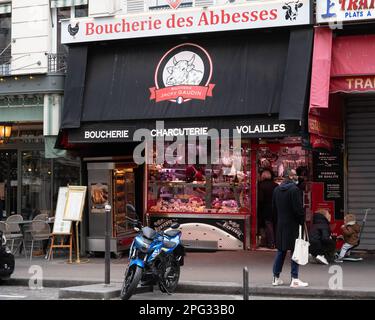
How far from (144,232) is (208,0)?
620 cm

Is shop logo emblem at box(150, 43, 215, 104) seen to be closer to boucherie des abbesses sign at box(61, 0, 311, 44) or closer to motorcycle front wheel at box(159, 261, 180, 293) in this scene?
boucherie des abbesses sign at box(61, 0, 311, 44)

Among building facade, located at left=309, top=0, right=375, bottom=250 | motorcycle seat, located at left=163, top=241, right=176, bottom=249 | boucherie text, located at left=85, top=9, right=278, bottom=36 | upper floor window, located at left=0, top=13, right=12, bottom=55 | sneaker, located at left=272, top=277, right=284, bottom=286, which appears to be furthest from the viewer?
upper floor window, located at left=0, top=13, right=12, bottom=55

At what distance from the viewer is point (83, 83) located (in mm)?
14258

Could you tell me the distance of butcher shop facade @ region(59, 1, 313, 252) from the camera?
1284 centimetres

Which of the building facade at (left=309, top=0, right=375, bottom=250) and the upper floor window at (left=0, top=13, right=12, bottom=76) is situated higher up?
the upper floor window at (left=0, top=13, right=12, bottom=76)

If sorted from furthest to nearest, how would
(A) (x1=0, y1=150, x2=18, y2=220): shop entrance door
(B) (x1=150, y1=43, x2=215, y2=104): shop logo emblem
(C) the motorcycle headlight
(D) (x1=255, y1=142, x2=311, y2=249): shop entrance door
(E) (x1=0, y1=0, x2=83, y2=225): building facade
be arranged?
(A) (x1=0, y1=150, x2=18, y2=220): shop entrance door → (D) (x1=255, y1=142, x2=311, y2=249): shop entrance door → (E) (x1=0, y1=0, x2=83, y2=225): building facade → (B) (x1=150, y1=43, x2=215, y2=104): shop logo emblem → (C) the motorcycle headlight

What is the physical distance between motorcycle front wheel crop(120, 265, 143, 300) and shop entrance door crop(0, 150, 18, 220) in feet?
29.0

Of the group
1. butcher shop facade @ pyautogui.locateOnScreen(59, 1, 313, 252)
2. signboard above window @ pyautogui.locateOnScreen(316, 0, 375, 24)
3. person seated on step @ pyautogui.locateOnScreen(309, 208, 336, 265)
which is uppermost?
signboard above window @ pyautogui.locateOnScreen(316, 0, 375, 24)

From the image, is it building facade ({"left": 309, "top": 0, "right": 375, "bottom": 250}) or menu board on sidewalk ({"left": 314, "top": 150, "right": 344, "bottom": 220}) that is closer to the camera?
building facade ({"left": 309, "top": 0, "right": 375, "bottom": 250})

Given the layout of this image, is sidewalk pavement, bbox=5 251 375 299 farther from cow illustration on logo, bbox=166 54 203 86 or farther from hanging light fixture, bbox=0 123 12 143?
cow illustration on logo, bbox=166 54 203 86

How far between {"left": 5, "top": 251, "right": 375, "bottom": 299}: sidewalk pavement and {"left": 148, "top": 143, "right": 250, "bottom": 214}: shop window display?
3.99ft

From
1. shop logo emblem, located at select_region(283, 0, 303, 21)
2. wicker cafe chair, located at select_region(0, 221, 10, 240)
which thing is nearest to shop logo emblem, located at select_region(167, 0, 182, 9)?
shop logo emblem, located at select_region(283, 0, 303, 21)
